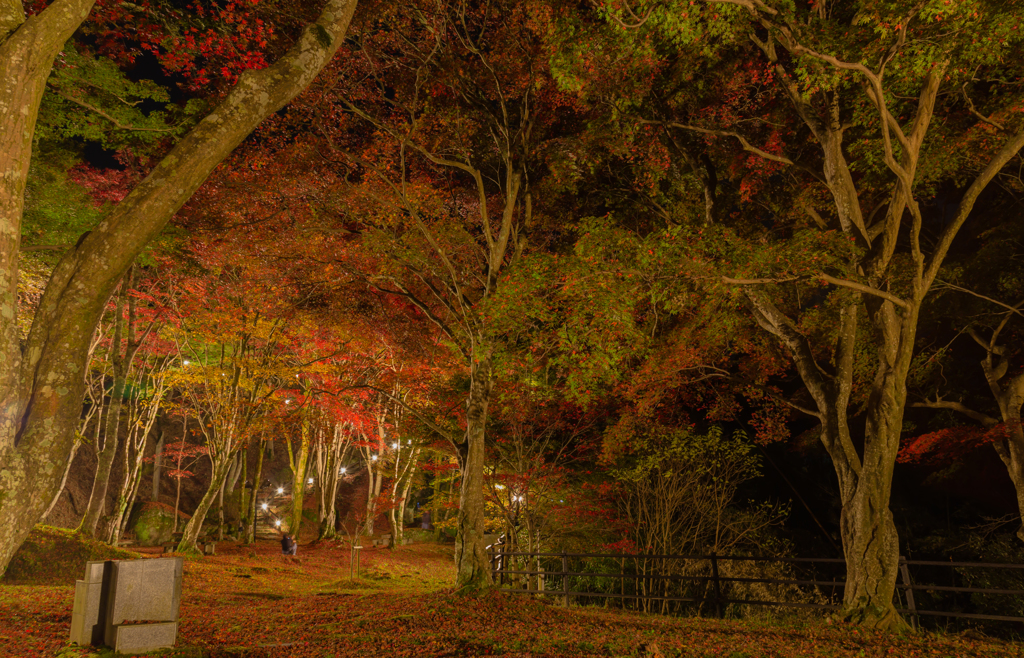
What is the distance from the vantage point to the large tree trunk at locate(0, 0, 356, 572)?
3.54 metres

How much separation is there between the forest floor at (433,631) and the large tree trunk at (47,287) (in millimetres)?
3466

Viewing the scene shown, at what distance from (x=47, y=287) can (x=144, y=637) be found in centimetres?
429

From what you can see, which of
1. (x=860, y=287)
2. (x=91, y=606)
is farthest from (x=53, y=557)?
(x=860, y=287)

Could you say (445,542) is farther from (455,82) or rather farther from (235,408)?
(455,82)

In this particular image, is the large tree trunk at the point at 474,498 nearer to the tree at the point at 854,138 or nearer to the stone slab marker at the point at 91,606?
the tree at the point at 854,138

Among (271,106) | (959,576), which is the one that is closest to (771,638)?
(271,106)

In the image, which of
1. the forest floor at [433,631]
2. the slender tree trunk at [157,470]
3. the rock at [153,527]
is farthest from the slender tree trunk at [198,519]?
the slender tree trunk at [157,470]

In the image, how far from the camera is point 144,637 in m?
6.11

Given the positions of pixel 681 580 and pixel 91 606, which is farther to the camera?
pixel 681 580

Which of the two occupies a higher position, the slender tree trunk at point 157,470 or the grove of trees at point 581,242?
the grove of trees at point 581,242

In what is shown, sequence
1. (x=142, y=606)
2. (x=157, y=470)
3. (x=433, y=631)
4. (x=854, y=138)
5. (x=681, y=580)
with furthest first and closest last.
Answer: (x=157, y=470) < (x=681, y=580) < (x=854, y=138) < (x=433, y=631) < (x=142, y=606)

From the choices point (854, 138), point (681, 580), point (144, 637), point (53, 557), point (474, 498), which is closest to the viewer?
point (144, 637)

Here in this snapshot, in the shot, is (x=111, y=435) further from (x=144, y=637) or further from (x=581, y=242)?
(x=581, y=242)

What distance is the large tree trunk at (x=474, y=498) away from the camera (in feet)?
33.2
